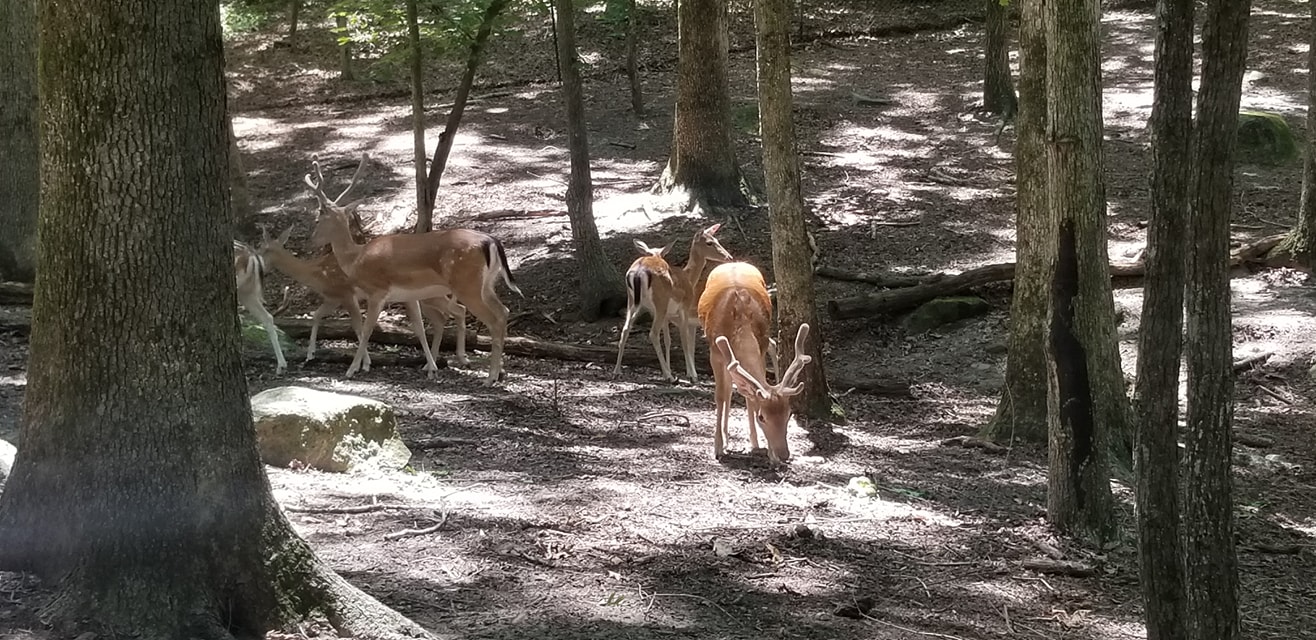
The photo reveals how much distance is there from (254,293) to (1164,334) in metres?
8.18

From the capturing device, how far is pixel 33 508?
418 centimetres

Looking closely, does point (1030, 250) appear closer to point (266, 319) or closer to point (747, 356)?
point (747, 356)

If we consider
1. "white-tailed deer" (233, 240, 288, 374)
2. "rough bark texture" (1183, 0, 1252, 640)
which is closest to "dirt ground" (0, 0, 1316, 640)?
"white-tailed deer" (233, 240, 288, 374)

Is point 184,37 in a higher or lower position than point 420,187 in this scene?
higher

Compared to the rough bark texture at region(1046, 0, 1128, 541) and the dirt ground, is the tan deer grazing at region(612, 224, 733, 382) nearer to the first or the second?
the dirt ground

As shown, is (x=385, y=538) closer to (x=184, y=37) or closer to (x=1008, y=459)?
(x=184, y=37)

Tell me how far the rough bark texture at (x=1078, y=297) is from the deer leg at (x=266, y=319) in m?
6.26

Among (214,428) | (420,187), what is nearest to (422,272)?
(420,187)

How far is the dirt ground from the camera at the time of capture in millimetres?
5863

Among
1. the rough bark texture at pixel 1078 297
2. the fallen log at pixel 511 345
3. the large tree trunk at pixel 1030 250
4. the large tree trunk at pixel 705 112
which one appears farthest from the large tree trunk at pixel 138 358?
the large tree trunk at pixel 705 112

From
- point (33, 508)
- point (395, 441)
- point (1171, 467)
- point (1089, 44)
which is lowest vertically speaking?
point (395, 441)

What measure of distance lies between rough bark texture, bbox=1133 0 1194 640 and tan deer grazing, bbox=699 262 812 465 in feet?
11.8

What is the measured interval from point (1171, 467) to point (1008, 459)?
3.78 metres

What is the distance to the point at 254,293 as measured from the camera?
1096cm
